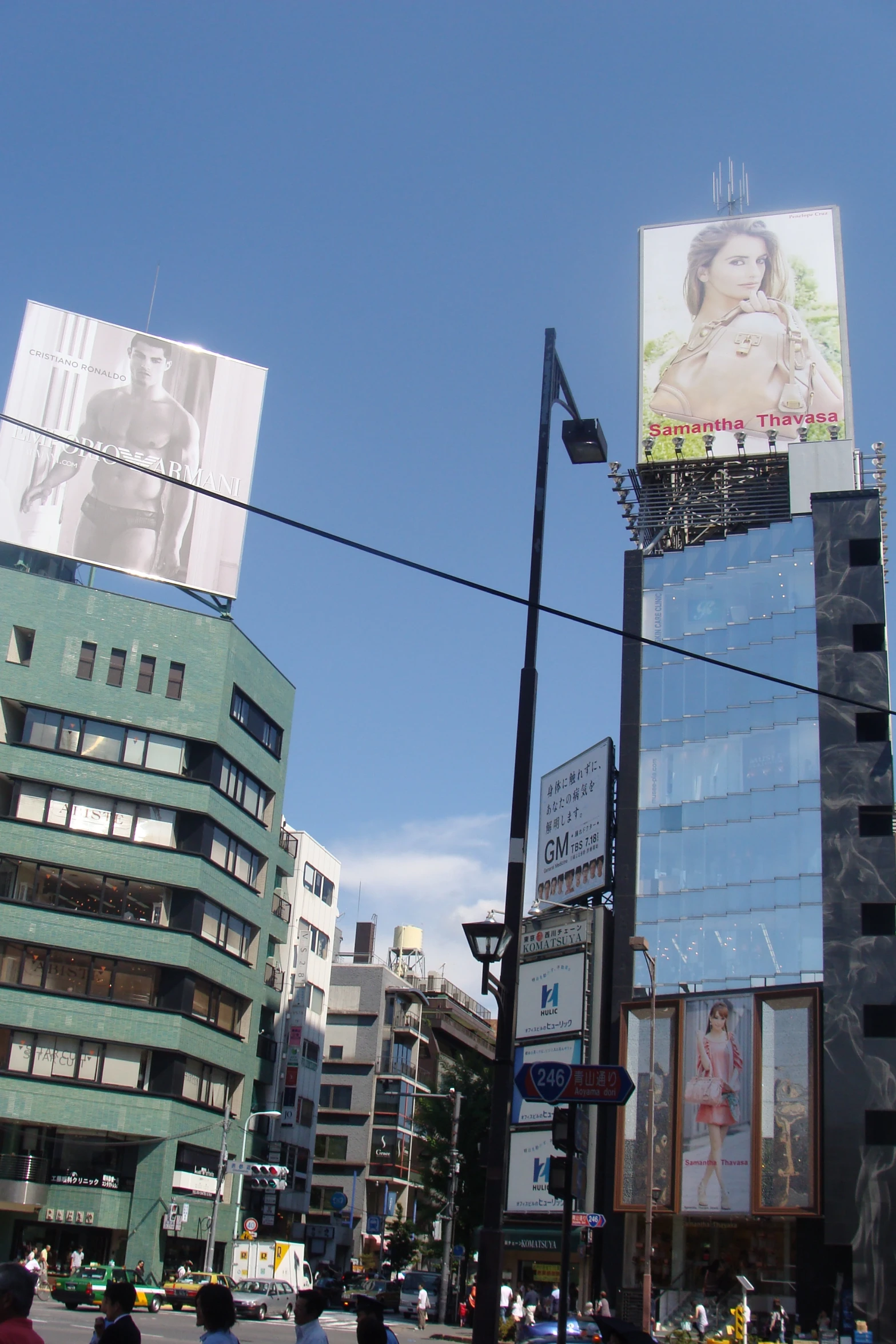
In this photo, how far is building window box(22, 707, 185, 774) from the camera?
182 feet

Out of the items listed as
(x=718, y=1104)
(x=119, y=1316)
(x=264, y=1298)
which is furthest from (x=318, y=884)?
(x=119, y=1316)

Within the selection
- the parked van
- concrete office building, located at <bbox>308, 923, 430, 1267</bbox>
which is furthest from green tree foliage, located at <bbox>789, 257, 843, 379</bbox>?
concrete office building, located at <bbox>308, 923, 430, 1267</bbox>

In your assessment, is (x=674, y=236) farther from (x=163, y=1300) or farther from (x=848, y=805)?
(x=163, y=1300)

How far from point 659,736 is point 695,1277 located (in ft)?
74.0

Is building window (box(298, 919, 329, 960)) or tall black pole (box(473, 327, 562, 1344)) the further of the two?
building window (box(298, 919, 329, 960))

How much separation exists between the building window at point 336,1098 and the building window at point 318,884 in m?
16.8

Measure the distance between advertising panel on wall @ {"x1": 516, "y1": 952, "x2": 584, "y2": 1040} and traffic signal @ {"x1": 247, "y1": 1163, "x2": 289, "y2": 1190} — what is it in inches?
484

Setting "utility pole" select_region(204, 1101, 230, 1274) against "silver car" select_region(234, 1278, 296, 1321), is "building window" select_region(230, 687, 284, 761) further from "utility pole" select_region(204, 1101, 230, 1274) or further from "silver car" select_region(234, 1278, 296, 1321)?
"silver car" select_region(234, 1278, 296, 1321)

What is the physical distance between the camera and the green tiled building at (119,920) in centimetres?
5206

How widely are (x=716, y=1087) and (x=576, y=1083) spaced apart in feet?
132

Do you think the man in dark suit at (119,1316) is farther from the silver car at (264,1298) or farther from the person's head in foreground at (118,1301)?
the silver car at (264,1298)

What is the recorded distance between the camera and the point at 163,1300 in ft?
153

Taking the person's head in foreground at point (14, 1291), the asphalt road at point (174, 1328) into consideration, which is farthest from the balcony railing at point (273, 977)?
the person's head in foreground at point (14, 1291)

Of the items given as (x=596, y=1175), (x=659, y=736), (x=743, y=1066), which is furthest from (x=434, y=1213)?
(x=659, y=736)
